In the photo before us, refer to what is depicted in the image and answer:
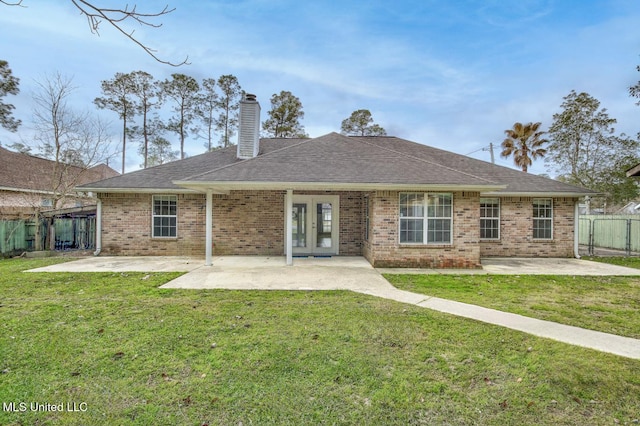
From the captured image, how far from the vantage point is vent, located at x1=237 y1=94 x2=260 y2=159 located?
13.4 meters

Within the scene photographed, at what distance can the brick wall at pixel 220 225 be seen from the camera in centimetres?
1182

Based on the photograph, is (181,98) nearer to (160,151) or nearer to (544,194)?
(160,151)

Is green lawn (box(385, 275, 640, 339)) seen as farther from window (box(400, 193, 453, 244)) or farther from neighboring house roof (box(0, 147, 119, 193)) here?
neighboring house roof (box(0, 147, 119, 193))

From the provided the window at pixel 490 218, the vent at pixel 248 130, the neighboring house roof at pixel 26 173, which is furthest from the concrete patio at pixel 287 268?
the neighboring house roof at pixel 26 173

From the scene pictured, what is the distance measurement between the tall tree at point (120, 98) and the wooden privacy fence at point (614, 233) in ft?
101

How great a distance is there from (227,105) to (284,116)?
16.6 ft

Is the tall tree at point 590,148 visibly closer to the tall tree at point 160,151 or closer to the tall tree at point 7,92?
the tall tree at point 160,151

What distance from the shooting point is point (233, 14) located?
5371 millimetres

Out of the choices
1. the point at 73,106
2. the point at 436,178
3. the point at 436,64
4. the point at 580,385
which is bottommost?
the point at 580,385

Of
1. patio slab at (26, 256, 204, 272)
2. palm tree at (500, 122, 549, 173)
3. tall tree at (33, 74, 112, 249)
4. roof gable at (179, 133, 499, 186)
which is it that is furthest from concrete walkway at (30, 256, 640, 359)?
palm tree at (500, 122, 549, 173)

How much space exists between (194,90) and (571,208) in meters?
26.8

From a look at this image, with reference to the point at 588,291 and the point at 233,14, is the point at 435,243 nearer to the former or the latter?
the point at 588,291

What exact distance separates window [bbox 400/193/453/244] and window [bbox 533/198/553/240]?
16.4 ft

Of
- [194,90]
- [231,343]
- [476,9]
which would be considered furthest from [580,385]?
[194,90]
